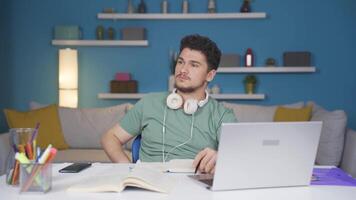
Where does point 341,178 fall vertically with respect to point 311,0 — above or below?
below

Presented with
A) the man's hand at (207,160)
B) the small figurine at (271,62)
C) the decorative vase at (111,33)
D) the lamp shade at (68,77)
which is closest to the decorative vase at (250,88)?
the small figurine at (271,62)

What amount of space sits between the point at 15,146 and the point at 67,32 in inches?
136

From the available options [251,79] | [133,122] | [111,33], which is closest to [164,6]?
[111,33]

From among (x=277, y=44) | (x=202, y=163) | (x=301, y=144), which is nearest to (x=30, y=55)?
(x=277, y=44)

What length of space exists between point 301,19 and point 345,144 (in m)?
1.63

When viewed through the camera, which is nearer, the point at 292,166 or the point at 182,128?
the point at 292,166

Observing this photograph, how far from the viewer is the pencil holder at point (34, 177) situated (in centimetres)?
124

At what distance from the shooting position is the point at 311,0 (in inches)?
180

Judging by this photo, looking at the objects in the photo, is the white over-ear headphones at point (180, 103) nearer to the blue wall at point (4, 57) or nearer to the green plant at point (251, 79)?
the green plant at point (251, 79)

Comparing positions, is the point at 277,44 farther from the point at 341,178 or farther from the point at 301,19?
the point at 341,178

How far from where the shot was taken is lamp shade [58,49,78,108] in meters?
4.48

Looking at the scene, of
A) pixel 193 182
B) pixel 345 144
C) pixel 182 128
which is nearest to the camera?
pixel 193 182

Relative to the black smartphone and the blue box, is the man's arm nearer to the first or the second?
the black smartphone

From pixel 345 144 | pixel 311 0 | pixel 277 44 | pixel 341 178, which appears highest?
pixel 311 0
